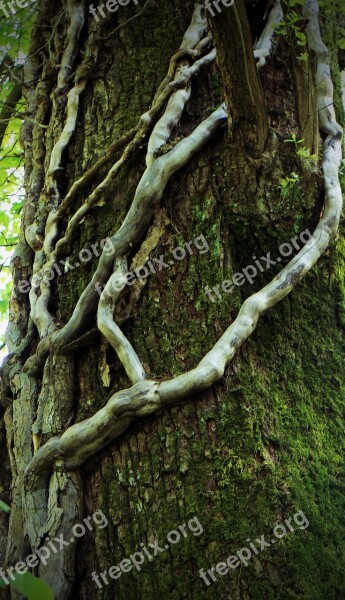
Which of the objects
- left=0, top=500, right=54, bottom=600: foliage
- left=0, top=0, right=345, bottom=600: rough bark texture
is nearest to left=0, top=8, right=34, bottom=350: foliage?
Result: left=0, top=0, right=345, bottom=600: rough bark texture

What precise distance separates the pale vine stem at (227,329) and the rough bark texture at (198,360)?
41 millimetres

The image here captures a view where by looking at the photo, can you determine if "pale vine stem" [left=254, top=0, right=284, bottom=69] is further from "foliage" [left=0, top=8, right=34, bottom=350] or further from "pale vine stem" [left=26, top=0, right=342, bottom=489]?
"foliage" [left=0, top=8, right=34, bottom=350]

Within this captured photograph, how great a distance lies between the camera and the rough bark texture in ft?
4.69

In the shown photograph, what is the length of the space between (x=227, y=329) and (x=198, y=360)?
0.11 metres

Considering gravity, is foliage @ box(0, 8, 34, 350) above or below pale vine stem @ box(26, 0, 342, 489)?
above

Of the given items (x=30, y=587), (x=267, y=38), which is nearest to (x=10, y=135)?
(x=267, y=38)

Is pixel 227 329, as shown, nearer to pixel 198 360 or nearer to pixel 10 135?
pixel 198 360

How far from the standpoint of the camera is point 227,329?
157cm

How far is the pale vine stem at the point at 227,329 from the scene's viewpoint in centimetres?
149

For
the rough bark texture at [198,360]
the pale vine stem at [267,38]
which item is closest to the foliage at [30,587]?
the rough bark texture at [198,360]

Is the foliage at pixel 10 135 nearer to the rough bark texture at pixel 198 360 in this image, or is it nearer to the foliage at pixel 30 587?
the rough bark texture at pixel 198 360

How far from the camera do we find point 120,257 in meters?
1.70

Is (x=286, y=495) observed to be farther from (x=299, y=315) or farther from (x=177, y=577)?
(x=299, y=315)

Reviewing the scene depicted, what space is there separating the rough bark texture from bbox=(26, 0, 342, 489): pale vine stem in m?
0.04
